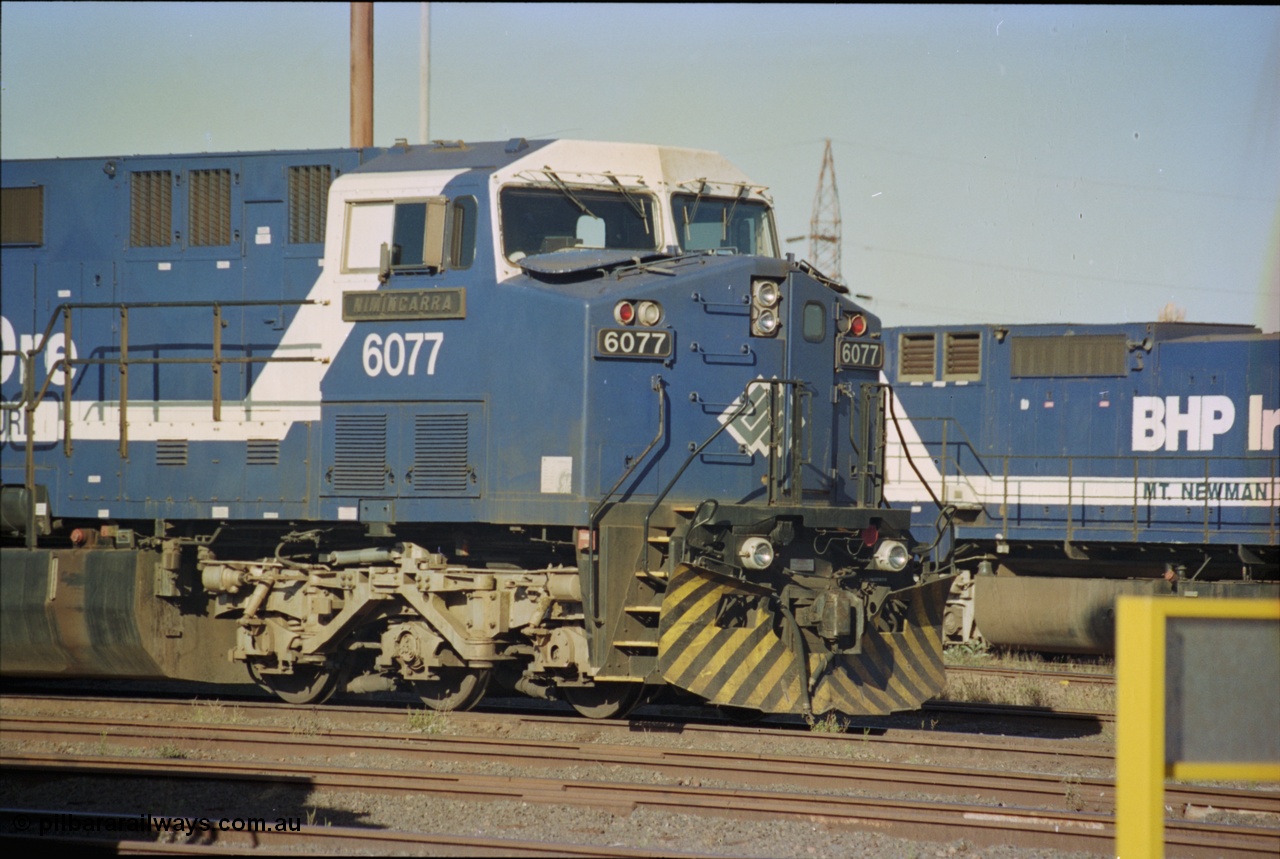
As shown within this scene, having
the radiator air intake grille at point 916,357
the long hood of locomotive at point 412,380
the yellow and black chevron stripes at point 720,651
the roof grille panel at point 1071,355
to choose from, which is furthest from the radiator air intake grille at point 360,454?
the roof grille panel at point 1071,355

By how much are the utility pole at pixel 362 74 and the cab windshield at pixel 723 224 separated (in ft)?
21.2

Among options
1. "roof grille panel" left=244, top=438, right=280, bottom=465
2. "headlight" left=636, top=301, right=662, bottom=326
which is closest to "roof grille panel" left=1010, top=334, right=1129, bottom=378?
"headlight" left=636, top=301, right=662, bottom=326

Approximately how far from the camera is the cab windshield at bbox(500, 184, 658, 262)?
963cm

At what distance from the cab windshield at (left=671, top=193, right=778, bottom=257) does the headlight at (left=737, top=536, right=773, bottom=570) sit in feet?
7.91

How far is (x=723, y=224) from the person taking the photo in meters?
10.2

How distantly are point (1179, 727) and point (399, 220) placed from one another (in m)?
7.10

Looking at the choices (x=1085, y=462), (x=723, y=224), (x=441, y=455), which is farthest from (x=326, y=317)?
(x=1085, y=462)

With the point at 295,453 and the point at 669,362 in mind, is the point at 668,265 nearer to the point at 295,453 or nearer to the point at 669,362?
the point at 669,362

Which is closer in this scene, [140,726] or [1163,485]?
[140,726]

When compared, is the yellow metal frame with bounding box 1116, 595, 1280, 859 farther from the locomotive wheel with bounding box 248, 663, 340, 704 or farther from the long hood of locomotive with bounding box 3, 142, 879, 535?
the locomotive wheel with bounding box 248, 663, 340, 704

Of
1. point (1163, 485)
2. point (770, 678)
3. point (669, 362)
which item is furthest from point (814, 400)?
point (1163, 485)

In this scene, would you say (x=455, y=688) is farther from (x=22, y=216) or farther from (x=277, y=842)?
(x=22, y=216)

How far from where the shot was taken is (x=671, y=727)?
31.6 feet

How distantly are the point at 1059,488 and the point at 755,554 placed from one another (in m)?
8.02
